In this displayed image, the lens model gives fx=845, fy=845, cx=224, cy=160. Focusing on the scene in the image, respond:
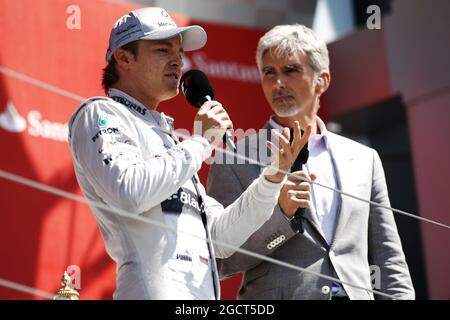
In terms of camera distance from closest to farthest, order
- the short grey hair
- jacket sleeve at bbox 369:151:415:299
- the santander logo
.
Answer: jacket sleeve at bbox 369:151:415:299
the short grey hair
the santander logo

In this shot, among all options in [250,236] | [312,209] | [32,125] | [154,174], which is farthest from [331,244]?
[32,125]

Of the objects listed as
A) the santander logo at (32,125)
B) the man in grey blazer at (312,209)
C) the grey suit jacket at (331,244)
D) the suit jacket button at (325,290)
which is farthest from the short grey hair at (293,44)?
the santander logo at (32,125)

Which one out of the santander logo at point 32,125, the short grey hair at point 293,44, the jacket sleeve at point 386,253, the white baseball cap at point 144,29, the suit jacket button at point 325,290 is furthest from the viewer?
the santander logo at point 32,125

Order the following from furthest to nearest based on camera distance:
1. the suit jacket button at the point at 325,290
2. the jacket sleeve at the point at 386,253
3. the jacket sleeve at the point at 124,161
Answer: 1. the jacket sleeve at the point at 386,253
2. the suit jacket button at the point at 325,290
3. the jacket sleeve at the point at 124,161

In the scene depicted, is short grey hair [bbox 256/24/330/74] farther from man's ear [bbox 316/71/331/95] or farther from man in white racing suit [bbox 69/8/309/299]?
man in white racing suit [bbox 69/8/309/299]

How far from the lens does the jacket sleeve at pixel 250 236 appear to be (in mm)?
2039

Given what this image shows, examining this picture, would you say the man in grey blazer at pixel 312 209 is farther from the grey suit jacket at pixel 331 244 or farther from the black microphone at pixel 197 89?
the black microphone at pixel 197 89

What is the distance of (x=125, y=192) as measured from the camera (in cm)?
156

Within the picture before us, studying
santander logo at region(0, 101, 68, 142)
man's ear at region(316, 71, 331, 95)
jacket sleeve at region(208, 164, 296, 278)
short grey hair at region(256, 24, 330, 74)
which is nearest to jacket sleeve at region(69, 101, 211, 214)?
jacket sleeve at region(208, 164, 296, 278)

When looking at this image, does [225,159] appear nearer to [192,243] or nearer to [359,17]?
[192,243]

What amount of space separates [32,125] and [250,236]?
240cm

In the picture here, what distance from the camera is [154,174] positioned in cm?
158

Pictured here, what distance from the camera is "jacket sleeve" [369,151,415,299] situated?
2.17 meters
